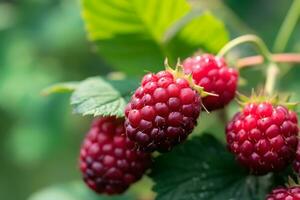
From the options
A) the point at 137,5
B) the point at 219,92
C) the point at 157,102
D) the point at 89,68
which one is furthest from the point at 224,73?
the point at 89,68

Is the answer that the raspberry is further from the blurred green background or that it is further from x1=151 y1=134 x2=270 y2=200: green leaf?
the blurred green background

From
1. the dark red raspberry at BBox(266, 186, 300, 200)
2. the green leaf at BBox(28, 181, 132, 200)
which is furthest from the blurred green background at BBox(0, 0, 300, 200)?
the dark red raspberry at BBox(266, 186, 300, 200)

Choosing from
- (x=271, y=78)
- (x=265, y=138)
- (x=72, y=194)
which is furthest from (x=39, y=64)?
(x=265, y=138)

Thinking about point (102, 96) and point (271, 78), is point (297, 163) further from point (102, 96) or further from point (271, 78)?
point (102, 96)

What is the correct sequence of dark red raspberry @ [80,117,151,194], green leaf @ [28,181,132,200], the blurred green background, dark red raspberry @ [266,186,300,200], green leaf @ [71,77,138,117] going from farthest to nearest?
the blurred green background
green leaf @ [28,181,132,200]
dark red raspberry @ [80,117,151,194]
green leaf @ [71,77,138,117]
dark red raspberry @ [266,186,300,200]

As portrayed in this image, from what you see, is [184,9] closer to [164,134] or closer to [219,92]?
[219,92]

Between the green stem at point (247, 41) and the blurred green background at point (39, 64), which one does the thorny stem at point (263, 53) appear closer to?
the green stem at point (247, 41)
